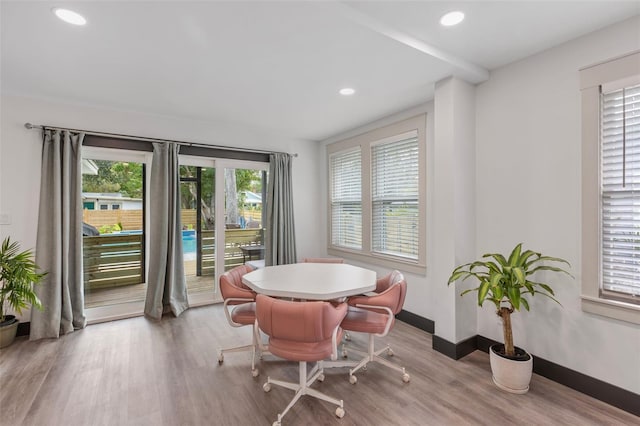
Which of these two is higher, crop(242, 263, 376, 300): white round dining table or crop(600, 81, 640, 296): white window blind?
crop(600, 81, 640, 296): white window blind

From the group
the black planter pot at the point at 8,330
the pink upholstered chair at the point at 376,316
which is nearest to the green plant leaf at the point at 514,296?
the pink upholstered chair at the point at 376,316

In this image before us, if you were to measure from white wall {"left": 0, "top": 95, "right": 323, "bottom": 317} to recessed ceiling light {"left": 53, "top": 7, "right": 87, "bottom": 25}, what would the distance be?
1915 mm

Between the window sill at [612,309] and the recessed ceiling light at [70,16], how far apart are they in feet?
13.0

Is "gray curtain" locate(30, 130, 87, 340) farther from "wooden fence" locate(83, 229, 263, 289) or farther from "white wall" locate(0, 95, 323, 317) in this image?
"wooden fence" locate(83, 229, 263, 289)

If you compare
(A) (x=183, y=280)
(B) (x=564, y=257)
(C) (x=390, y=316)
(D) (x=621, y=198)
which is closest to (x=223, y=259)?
(A) (x=183, y=280)

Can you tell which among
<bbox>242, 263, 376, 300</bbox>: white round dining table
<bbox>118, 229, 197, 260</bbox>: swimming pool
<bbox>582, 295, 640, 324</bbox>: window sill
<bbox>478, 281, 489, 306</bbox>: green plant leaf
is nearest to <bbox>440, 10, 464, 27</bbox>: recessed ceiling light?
<bbox>478, 281, 489, 306</bbox>: green plant leaf

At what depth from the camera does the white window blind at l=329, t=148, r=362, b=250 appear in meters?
4.46

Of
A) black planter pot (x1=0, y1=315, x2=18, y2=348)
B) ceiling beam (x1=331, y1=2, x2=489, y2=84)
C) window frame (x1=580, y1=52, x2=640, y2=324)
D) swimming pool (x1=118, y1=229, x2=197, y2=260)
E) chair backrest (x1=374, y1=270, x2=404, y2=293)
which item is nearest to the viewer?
ceiling beam (x1=331, y1=2, x2=489, y2=84)

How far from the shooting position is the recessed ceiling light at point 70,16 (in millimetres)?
1863

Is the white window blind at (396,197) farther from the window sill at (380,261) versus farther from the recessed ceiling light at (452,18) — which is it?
the recessed ceiling light at (452,18)

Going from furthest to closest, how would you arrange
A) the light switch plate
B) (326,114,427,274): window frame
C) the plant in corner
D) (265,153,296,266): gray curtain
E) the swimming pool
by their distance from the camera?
(265,153,296,266): gray curtain
the swimming pool
(326,114,427,274): window frame
the light switch plate
the plant in corner

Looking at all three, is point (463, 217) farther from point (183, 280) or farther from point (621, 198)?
point (183, 280)

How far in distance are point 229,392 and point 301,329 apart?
95 centimetres

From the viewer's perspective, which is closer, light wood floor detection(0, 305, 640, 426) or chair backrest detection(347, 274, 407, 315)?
light wood floor detection(0, 305, 640, 426)
